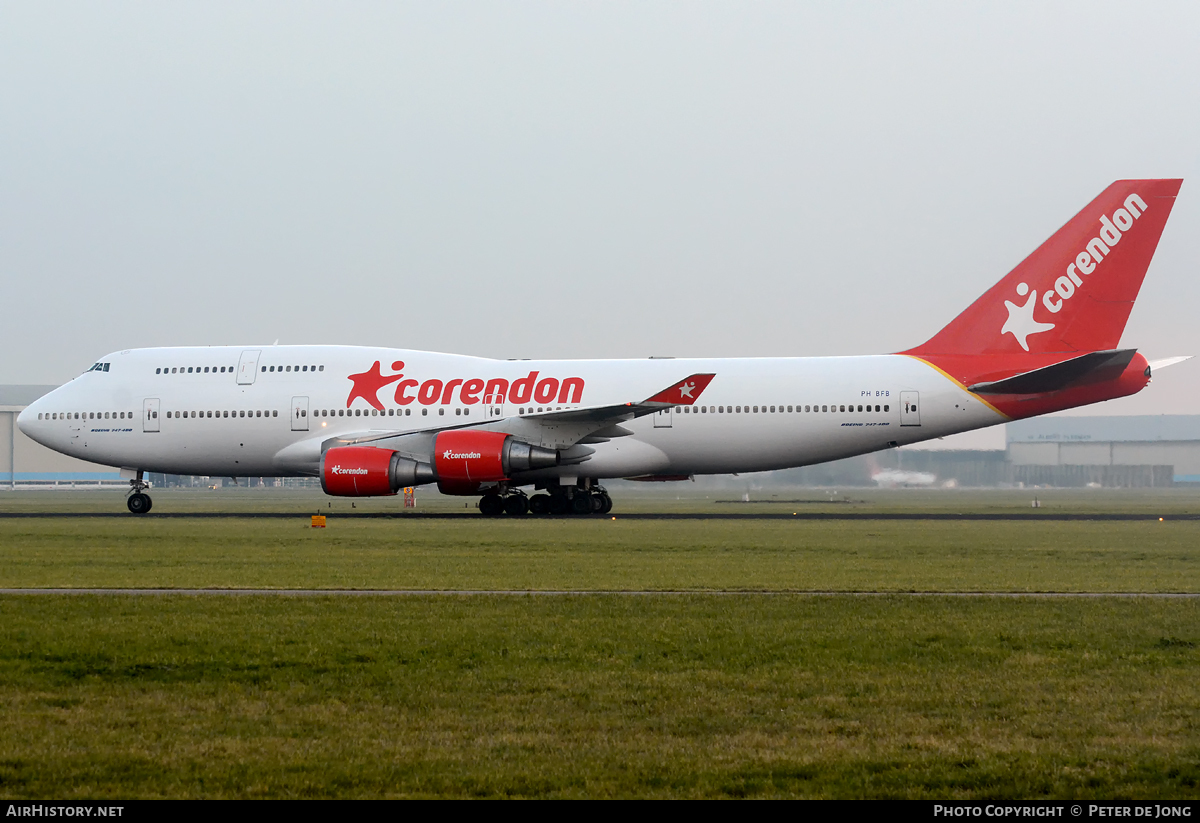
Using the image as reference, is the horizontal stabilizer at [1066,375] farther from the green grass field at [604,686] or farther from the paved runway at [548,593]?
the paved runway at [548,593]

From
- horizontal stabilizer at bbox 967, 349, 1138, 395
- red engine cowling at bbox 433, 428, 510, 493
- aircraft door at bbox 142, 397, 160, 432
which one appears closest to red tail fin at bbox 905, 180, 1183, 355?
horizontal stabilizer at bbox 967, 349, 1138, 395

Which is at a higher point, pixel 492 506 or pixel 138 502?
pixel 138 502

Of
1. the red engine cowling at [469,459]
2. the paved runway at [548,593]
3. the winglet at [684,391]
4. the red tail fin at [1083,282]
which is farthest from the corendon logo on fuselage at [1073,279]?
the paved runway at [548,593]

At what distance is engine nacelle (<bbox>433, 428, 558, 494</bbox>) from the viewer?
32.7 meters

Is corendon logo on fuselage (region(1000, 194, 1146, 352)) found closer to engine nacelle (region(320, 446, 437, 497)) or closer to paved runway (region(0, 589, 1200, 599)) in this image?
engine nacelle (region(320, 446, 437, 497))

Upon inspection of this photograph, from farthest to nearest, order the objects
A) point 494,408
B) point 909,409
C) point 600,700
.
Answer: point 494,408 → point 909,409 → point 600,700

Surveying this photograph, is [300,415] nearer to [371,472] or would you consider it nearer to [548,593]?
[371,472]

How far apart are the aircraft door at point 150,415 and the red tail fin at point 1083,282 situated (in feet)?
77.9

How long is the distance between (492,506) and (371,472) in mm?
4225

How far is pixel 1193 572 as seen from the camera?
1703 cm

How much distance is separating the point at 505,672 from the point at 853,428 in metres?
26.0

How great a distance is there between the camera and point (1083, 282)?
33.6 m

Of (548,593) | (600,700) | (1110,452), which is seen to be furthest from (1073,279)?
(1110,452)
